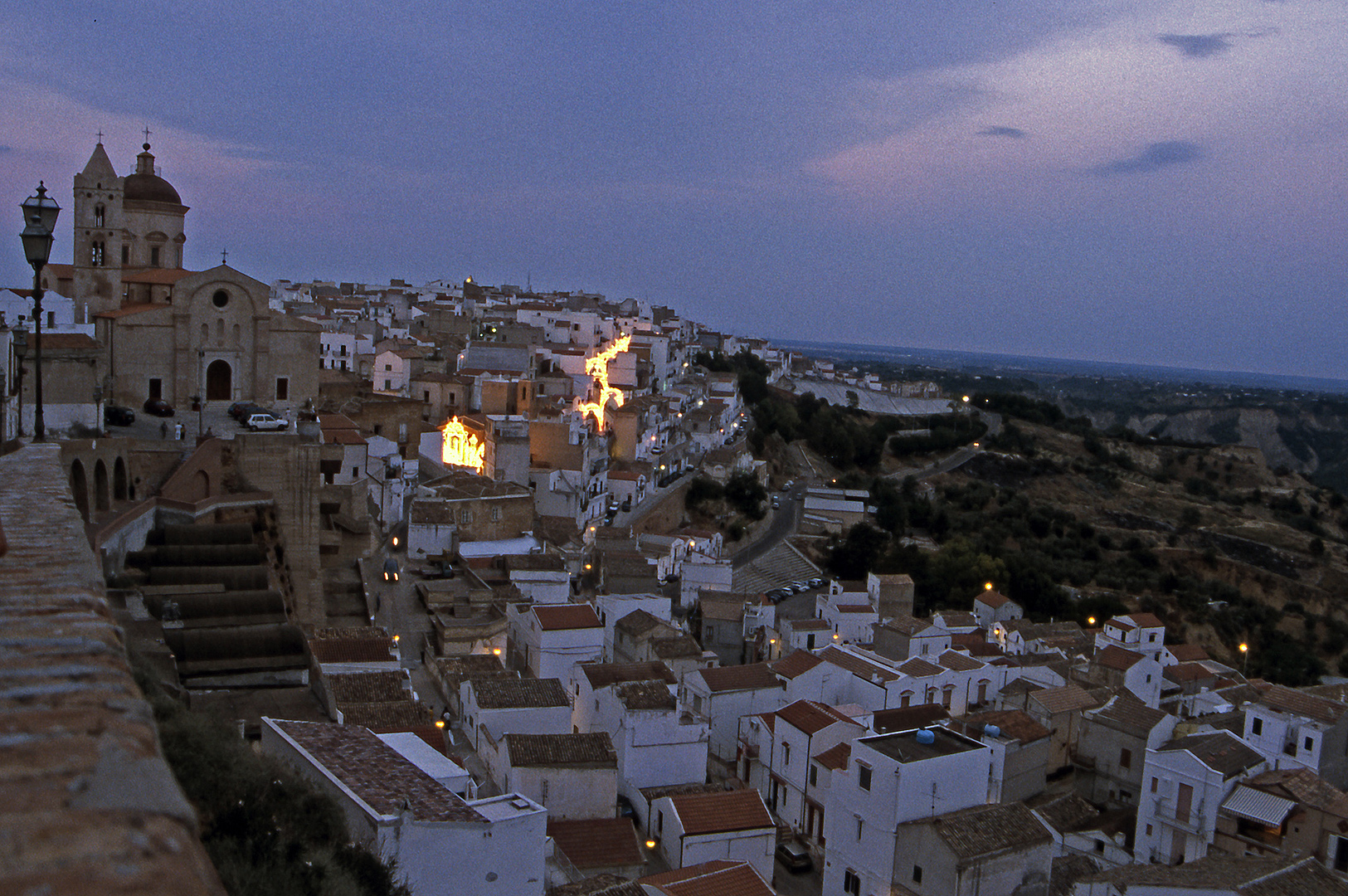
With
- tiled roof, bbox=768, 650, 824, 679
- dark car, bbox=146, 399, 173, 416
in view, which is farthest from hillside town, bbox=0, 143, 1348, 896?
dark car, bbox=146, 399, 173, 416

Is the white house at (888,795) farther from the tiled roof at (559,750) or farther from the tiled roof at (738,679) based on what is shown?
the tiled roof at (738,679)

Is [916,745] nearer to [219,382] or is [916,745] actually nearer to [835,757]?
[835,757]

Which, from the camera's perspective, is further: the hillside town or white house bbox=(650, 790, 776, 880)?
white house bbox=(650, 790, 776, 880)

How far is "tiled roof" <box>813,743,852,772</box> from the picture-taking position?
47.1 ft

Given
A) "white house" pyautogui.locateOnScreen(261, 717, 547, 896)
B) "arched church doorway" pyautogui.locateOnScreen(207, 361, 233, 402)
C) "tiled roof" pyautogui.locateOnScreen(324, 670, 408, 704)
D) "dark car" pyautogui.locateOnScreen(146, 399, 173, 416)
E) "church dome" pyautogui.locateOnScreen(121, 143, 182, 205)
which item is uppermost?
"church dome" pyautogui.locateOnScreen(121, 143, 182, 205)

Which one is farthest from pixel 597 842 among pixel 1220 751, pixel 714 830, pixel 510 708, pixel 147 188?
pixel 147 188

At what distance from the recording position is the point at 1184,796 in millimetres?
14453

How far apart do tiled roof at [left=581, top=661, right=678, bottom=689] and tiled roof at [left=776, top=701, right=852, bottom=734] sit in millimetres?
1905

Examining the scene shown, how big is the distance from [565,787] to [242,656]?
424cm

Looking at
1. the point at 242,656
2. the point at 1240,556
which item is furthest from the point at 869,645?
the point at 1240,556

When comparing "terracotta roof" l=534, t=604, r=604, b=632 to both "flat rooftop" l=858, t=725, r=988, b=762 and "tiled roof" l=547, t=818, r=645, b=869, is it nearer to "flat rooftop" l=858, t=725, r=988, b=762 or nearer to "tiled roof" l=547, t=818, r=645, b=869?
"tiled roof" l=547, t=818, r=645, b=869

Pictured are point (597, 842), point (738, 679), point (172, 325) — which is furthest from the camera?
point (172, 325)

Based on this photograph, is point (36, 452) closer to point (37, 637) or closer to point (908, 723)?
point (37, 637)

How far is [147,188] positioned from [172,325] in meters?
4.49
